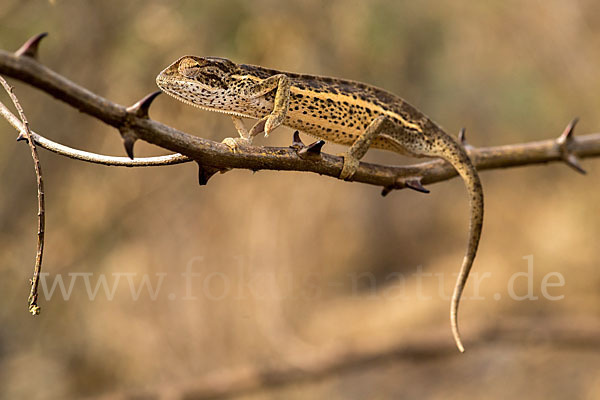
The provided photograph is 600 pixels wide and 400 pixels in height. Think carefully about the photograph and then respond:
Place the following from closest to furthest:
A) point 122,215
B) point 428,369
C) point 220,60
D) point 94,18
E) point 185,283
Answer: point 220,60, point 94,18, point 122,215, point 185,283, point 428,369

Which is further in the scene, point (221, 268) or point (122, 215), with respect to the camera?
point (221, 268)

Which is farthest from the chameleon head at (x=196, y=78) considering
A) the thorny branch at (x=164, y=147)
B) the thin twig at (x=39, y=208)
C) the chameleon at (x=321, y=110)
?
the thin twig at (x=39, y=208)

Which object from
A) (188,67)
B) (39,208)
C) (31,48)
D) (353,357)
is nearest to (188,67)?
(188,67)

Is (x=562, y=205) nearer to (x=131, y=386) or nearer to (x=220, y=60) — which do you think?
(x=131, y=386)

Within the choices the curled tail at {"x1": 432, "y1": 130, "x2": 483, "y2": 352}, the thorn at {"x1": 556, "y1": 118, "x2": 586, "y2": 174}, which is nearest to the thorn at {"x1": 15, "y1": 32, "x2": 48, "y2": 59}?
the curled tail at {"x1": 432, "y1": 130, "x2": 483, "y2": 352}

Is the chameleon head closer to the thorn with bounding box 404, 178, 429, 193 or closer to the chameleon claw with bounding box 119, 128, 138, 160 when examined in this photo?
the chameleon claw with bounding box 119, 128, 138, 160

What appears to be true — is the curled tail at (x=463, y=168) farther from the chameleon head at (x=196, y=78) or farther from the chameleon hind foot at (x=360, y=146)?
the chameleon head at (x=196, y=78)

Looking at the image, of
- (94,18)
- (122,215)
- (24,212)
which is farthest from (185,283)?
(94,18)
